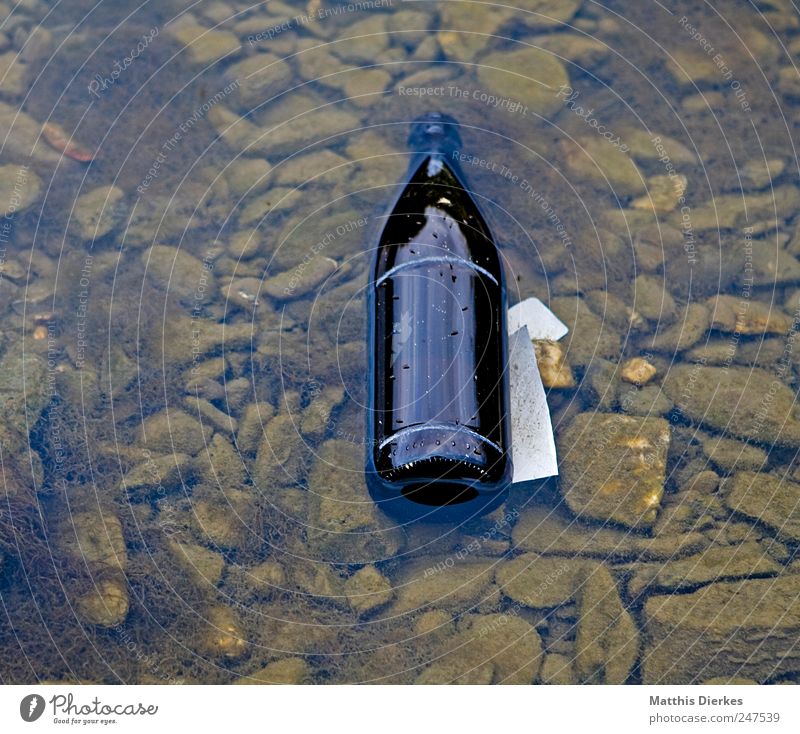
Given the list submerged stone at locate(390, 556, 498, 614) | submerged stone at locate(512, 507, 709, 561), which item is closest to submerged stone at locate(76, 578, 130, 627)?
submerged stone at locate(390, 556, 498, 614)

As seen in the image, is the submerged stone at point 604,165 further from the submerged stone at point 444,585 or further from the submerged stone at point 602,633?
the submerged stone at point 444,585

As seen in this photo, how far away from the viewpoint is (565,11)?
726cm

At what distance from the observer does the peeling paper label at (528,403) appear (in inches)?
221

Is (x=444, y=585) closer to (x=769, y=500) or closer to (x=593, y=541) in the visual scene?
(x=593, y=541)

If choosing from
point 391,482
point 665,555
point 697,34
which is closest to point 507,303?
point 391,482

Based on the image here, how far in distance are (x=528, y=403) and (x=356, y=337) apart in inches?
49.4

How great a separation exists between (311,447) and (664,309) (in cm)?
267

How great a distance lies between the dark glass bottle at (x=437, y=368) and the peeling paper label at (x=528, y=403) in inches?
7.2

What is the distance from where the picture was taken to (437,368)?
5.12 meters

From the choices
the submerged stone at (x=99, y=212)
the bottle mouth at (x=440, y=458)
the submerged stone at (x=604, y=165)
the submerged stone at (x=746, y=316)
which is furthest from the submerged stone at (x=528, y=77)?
the bottle mouth at (x=440, y=458)

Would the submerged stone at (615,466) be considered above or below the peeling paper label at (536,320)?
below

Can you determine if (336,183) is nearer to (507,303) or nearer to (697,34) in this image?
(507,303)

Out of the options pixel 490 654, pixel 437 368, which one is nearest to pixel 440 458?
pixel 437 368
